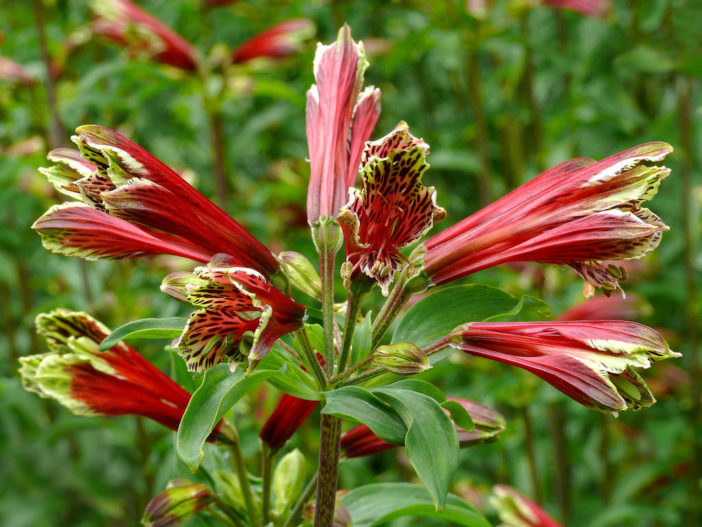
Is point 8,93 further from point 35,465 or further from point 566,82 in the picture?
point 566,82

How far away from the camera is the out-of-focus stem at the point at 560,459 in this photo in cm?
203

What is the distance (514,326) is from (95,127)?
38 cm

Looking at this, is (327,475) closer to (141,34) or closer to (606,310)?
(606,310)

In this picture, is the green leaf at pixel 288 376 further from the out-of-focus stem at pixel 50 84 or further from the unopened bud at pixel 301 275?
the out-of-focus stem at pixel 50 84

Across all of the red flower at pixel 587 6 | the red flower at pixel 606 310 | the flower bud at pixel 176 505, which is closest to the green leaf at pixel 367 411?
the flower bud at pixel 176 505

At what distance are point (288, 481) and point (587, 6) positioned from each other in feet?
5.24

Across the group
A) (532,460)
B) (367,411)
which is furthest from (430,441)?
(532,460)

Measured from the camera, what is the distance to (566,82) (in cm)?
250

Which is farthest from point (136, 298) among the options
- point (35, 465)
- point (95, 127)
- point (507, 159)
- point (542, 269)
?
point (95, 127)

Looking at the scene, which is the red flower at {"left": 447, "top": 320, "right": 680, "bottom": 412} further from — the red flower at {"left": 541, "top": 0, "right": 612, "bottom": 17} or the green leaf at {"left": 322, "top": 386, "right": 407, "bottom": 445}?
the red flower at {"left": 541, "top": 0, "right": 612, "bottom": 17}

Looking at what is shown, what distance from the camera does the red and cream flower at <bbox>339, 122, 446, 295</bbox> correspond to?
64cm

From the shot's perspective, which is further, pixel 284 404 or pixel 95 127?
pixel 284 404

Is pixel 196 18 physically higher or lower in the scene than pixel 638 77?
higher

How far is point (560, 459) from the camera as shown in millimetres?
2041
